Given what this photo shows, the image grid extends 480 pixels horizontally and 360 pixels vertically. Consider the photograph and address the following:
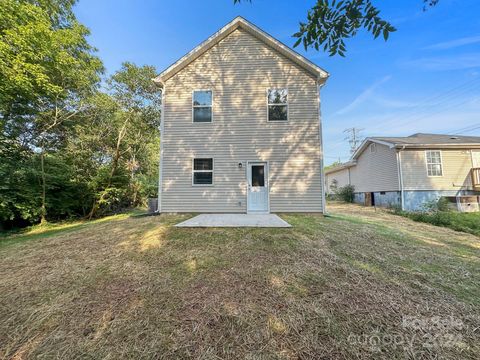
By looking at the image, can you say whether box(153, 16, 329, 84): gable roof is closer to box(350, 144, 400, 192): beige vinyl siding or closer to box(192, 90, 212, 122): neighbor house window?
box(192, 90, 212, 122): neighbor house window

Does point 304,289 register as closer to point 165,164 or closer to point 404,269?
point 404,269

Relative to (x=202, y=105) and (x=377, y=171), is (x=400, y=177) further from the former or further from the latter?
(x=202, y=105)

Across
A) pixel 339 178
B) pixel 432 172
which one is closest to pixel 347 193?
pixel 339 178

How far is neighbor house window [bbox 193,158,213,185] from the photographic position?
8.66 meters

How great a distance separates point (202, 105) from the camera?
8.89 meters

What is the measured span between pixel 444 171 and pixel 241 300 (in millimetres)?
15232

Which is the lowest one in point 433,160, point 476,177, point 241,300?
point 241,300

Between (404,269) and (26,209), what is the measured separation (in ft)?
43.6

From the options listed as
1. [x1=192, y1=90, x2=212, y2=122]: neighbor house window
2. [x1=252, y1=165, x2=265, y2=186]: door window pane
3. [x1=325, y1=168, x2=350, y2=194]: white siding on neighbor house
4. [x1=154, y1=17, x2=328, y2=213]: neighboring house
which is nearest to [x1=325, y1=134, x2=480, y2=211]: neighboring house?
[x1=325, y1=168, x2=350, y2=194]: white siding on neighbor house

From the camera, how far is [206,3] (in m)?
7.54

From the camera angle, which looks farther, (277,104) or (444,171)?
(444,171)

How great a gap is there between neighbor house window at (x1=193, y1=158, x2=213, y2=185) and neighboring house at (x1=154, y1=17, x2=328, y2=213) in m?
0.04

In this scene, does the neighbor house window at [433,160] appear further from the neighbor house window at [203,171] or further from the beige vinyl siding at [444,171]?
the neighbor house window at [203,171]

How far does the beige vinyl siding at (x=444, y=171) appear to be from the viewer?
12000mm
